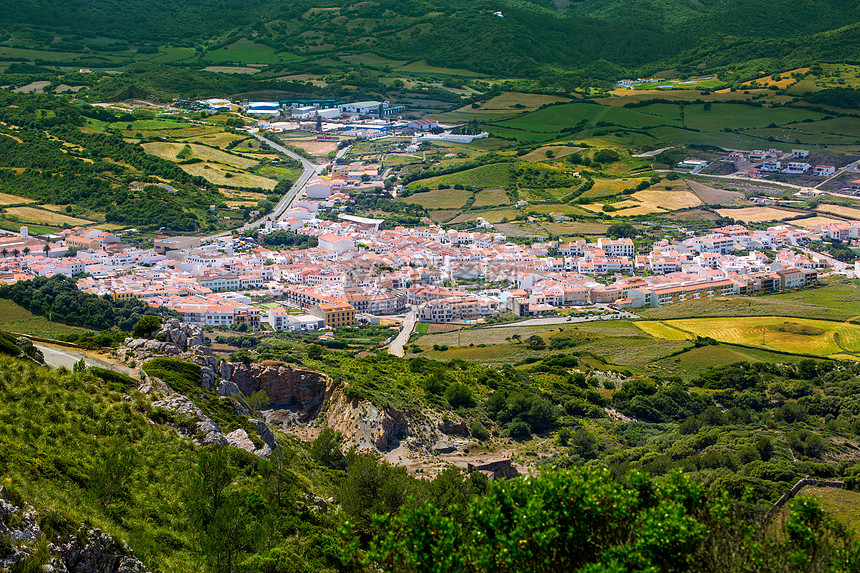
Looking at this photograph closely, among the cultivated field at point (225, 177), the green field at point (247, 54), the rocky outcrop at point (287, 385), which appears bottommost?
the rocky outcrop at point (287, 385)

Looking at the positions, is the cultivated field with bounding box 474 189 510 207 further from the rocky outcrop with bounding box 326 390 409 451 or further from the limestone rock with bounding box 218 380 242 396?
the limestone rock with bounding box 218 380 242 396

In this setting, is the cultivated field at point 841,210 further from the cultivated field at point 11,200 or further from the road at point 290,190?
the cultivated field at point 11,200

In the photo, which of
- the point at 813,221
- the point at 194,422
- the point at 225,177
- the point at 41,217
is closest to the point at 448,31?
the point at 225,177

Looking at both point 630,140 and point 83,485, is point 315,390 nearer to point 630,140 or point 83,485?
point 83,485

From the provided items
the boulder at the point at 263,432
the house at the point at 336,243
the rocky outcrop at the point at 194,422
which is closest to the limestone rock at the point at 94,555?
the rocky outcrop at the point at 194,422

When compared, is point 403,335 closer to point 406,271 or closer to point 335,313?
point 335,313

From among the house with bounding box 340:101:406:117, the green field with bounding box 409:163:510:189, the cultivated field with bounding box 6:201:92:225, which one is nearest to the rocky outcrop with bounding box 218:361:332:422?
the cultivated field with bounding box 6:201:92:225

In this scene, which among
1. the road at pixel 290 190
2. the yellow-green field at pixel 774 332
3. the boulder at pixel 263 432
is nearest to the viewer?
the boulder at pixel 263 432

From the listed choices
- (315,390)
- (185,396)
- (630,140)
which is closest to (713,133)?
(630,140)
